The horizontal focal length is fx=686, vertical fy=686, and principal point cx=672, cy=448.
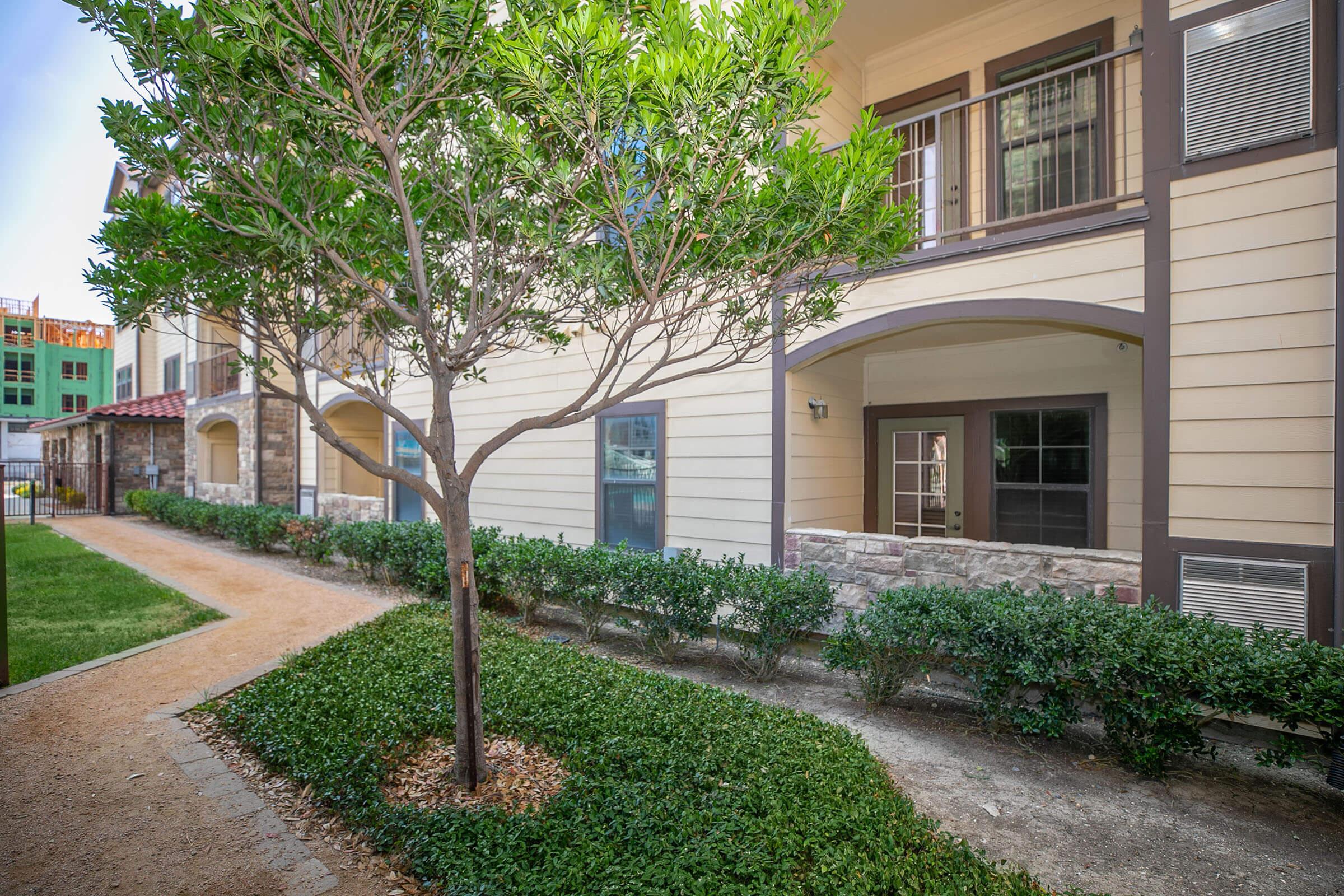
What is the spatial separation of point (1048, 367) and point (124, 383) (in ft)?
102

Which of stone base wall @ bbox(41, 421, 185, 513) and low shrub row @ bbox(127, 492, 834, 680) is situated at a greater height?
stone base wall @ bbox(41, 421, 185, 513)

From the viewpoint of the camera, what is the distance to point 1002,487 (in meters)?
7.23

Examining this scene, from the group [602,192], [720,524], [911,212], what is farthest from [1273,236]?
[720,524]

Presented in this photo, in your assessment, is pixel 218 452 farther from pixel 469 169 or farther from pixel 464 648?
pixel 464 648

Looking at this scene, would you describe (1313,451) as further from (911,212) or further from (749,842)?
(749,842)

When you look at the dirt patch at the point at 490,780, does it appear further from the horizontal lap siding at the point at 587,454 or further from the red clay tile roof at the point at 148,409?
the red clay tile roof at the point at 148,409

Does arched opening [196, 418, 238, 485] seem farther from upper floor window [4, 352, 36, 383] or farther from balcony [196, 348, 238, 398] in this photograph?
upper floor window [4, 352, 36, 383]

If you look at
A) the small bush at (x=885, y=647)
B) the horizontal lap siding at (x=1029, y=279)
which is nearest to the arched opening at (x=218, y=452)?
the horizontal lap siding at (x=1029, y=279)

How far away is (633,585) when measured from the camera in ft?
20.6

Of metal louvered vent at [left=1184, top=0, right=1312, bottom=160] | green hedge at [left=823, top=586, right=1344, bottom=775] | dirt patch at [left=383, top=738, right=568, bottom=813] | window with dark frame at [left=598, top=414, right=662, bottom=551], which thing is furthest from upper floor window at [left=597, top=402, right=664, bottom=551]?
metal louvered vent at [left=1184, top=0, right=1312, bottom=160]

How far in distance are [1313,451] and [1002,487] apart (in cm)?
303

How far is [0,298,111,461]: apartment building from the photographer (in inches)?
1753

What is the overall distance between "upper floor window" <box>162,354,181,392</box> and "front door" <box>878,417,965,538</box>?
922 inches

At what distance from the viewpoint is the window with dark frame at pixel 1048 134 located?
6344mm
